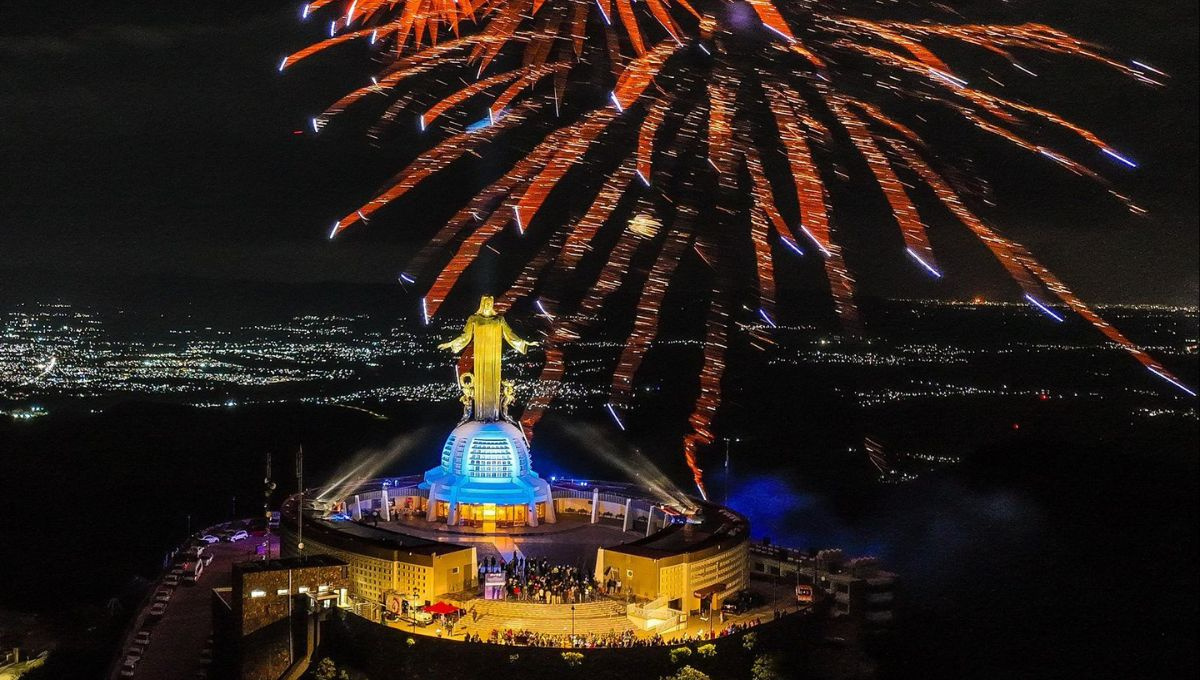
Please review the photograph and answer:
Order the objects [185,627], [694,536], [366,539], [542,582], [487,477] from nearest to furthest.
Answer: [542,582] → [366,539] → [185,627] → [694,536] → [487,477]

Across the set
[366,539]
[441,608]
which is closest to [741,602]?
[441,608]

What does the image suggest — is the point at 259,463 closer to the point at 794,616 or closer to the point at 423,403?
the point at 423,403

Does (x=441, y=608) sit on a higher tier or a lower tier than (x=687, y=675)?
higher

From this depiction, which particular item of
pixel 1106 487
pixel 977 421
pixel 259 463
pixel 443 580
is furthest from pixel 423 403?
pixel 443 580

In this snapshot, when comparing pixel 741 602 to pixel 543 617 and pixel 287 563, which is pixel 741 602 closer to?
pixel 543 617

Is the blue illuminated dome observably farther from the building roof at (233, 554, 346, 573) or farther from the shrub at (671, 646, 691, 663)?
the shrub at (671, 646, 691, 663)

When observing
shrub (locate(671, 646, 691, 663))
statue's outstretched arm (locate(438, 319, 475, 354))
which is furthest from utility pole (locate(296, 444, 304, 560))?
shrub (locate(671, 646, 691, 663))
